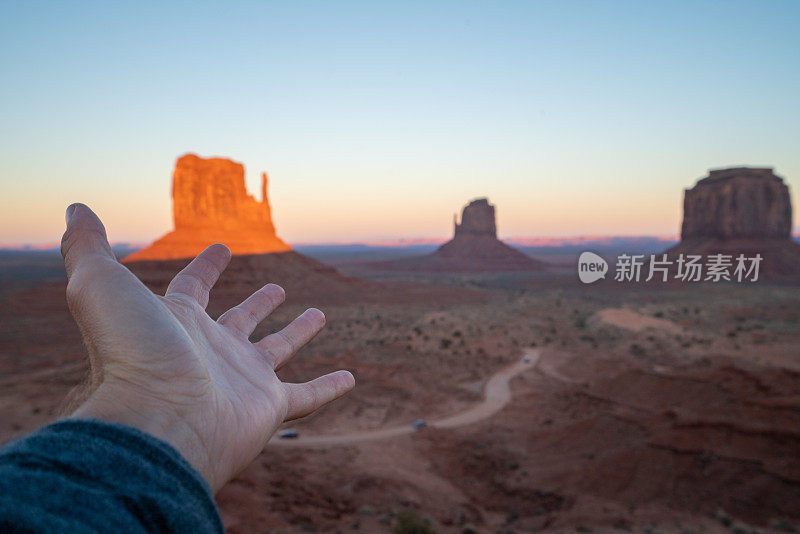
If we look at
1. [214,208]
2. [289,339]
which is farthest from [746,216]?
[289,339]

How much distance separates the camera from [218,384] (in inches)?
84.5

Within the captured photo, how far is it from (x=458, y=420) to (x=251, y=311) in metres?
11.0

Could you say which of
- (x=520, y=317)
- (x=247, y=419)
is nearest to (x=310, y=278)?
(x=520, y=317)

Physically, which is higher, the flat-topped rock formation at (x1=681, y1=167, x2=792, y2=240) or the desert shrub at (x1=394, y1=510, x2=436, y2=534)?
the flat-topped rock formation at (x1=681, y1=167, x2=792, y2=240)

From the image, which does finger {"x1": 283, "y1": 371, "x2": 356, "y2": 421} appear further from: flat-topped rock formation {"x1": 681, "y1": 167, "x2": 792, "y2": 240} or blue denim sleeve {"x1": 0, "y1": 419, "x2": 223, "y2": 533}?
flat-topped rock formation {"x1": 681, "y1": 167, "x2": 792, "y2": 240}

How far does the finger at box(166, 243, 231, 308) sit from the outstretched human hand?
19 cm

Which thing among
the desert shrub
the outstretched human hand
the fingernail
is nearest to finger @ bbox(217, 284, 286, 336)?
the outstretched human hand

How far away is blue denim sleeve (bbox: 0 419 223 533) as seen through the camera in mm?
996

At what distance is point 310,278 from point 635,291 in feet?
120

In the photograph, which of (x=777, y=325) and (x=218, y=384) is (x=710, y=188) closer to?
(x=777, y=325)

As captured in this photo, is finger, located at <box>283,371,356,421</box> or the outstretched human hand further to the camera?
finger, located at <box>283,371,356,421</box>

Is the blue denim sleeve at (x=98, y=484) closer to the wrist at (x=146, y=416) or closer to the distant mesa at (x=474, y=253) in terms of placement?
the wrist at (x=146, y=416)

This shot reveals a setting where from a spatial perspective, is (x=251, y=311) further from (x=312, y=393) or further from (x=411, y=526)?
(x=411, y=526)

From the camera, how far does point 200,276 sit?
2824mm
